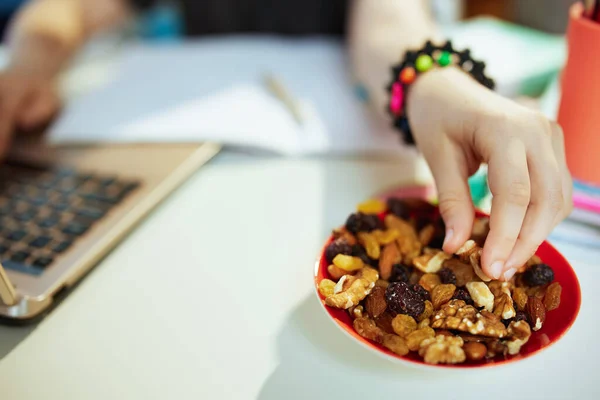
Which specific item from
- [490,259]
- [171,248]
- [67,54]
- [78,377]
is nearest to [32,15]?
[67,54]

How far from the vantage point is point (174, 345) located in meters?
0.40

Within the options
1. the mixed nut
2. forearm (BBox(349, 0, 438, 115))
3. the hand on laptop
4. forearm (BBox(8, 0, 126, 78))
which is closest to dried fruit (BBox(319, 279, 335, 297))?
the mixed nut

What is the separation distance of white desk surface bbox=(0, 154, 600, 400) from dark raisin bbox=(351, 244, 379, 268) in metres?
0.06

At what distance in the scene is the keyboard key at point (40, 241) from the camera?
0.48m

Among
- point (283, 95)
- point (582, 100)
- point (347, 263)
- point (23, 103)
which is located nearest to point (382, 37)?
point (283, 95)

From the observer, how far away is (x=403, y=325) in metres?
0.34

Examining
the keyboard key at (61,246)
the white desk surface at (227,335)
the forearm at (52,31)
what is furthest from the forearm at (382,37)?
the forearm at (52,31)

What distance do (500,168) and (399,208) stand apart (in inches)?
4.2

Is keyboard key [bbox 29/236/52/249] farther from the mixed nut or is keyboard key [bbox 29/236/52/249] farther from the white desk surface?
the mixed nut

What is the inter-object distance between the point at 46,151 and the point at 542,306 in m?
0.59

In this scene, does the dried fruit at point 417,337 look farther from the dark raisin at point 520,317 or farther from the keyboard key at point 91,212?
the keyboard key at point 91,212

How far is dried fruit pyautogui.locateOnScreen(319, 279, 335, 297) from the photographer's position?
14.2 inches

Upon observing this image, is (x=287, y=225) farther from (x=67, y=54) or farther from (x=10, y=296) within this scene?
(x=67, y=54)

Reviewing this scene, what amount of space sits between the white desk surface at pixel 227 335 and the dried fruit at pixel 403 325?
0.05 meters
